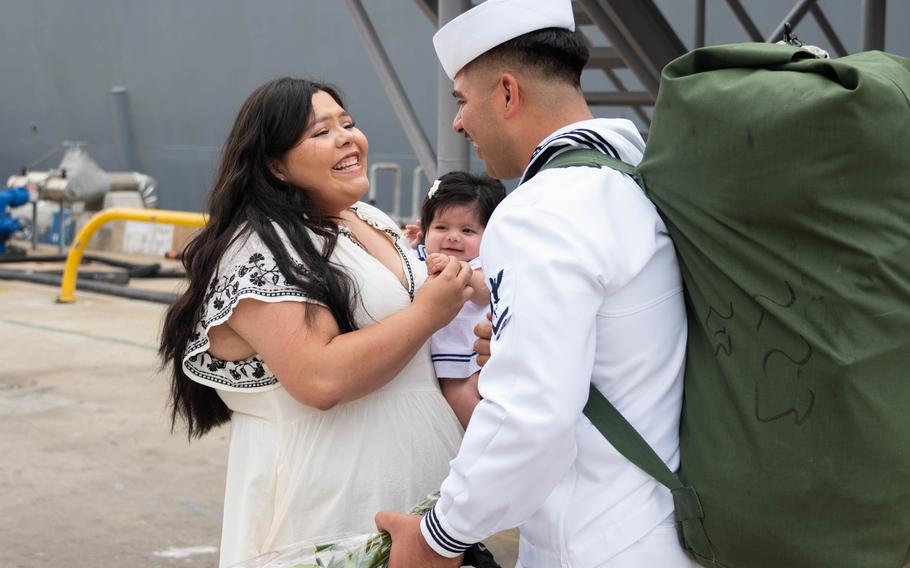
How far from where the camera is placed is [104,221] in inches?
410

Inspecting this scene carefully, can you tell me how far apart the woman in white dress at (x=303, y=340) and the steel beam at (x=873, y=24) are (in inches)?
187

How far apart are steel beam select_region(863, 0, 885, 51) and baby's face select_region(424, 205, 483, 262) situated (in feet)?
13.3

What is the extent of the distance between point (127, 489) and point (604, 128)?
12.7 feet

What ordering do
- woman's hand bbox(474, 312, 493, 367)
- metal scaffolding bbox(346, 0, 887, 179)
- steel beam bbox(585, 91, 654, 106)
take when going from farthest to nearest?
steel beam bbox(585, 91, 654, 106) < metal scaffolding bbox(346, 0, 887, 179) < woman's hand bbox(474, 312, 493, 367)

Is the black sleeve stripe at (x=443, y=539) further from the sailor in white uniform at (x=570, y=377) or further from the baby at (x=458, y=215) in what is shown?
the baby at (x=458, y=215)

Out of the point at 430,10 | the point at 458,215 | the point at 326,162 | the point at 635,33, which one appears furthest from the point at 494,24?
the point at 430,10

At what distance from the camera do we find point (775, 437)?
156 centimetres

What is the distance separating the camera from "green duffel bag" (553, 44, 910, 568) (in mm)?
1476

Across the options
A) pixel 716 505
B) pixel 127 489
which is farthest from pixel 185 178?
pixel 716 505

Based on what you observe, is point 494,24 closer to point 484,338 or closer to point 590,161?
point 590,161

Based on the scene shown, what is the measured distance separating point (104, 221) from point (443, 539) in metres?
9.33

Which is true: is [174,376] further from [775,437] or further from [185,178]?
[185,178]

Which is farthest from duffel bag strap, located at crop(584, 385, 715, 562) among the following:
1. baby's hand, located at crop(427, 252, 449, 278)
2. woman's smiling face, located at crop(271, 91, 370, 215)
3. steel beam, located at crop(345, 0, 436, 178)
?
steel beam, located at crop(345, 0, 436, 178)

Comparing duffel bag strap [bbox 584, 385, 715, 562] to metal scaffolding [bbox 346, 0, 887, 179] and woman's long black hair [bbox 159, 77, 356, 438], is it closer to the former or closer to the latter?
woman's long black hair [bbox 159, 77, 356, 438]
